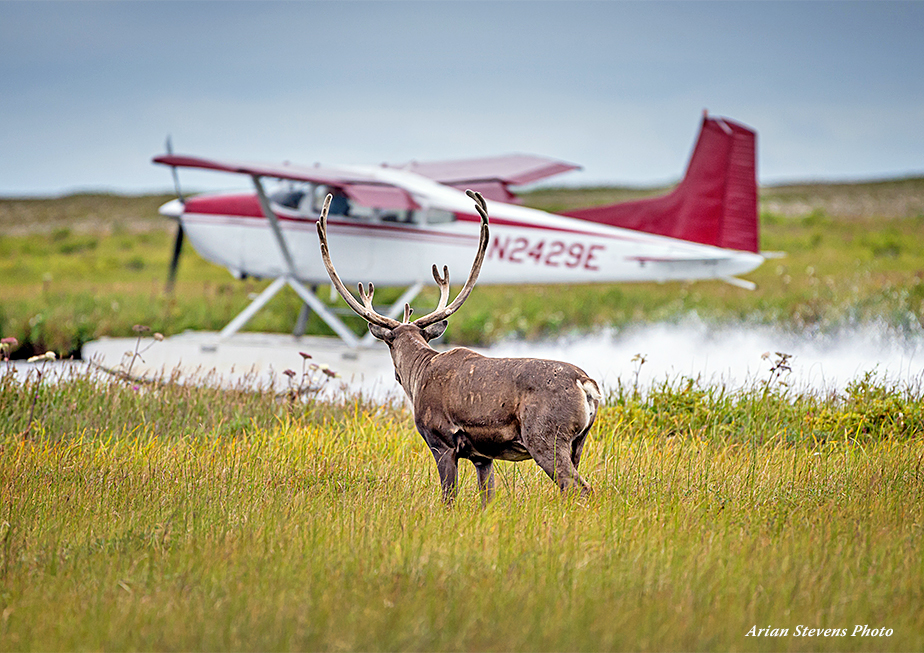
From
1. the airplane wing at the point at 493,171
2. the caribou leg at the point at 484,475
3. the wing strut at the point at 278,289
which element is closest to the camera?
the caribou leg at the point at 484,475

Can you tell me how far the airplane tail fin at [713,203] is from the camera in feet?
43.3

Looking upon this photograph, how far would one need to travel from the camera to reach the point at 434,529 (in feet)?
14.7

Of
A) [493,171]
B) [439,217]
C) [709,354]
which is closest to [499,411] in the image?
[709,354]

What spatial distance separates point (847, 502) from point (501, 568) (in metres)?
2.35

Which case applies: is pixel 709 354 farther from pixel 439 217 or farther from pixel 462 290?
pixel 462 290

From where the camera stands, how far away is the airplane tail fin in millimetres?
13195

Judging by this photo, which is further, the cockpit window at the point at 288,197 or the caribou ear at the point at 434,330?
the cockpit window at the point at 288,197

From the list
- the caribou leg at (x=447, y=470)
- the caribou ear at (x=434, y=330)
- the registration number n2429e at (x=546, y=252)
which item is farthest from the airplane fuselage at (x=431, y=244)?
the caribou leg at (x=447, y=470)

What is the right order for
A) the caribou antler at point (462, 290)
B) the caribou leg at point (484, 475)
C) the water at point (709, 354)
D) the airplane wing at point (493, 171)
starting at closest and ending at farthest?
the caribou leg at point (484, 475) → the caribou antler at point (462, 290) → the water at point (709, 354) → the airplane wing at point (493, 171)

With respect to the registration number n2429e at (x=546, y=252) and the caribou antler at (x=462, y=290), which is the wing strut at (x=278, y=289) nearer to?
the registration number n2429e at (x=546, y=252)

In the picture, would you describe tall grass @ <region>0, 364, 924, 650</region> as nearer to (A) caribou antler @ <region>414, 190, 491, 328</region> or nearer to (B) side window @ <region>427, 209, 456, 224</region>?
(A) caribou antler @ <region>414, 190, 491, 328</region>

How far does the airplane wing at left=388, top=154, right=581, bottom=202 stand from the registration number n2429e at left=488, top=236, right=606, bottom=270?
71.6 inches

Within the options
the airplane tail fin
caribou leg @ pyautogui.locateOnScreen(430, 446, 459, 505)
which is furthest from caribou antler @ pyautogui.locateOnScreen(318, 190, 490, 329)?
the airplane tail fin

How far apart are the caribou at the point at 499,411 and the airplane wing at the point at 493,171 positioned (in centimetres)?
1001
